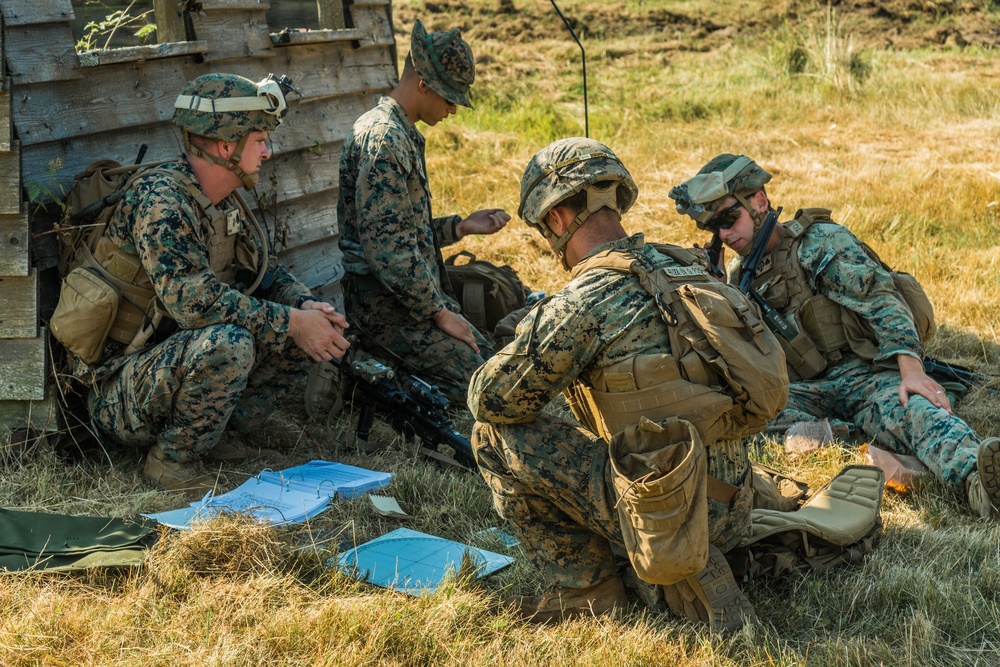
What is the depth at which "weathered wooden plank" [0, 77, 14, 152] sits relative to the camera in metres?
4.41

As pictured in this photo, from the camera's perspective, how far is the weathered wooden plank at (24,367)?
4660 mm

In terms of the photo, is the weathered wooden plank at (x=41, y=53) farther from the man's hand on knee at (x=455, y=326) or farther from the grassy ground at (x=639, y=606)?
the man's hand on knee at (x=455, y=326)

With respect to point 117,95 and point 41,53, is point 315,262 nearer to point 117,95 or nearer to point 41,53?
point 117,95

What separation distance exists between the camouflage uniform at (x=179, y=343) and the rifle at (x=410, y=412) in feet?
1.95

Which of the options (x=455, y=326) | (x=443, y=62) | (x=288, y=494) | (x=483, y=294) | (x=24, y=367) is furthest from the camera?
(x=483, y=294)

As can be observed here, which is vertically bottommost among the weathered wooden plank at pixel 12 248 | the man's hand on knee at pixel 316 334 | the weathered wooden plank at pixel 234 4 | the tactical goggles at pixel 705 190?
the man's hand on knee at pixel 316 334

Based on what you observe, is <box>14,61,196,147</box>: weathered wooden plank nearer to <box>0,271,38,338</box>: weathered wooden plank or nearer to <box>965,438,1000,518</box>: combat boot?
<box>0,271,38,338</box>: weathered wooden plank

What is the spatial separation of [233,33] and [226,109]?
1.57 metres

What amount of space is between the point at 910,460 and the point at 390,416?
267 centimetres

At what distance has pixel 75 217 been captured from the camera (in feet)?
15.3

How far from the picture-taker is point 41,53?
15.4 feet

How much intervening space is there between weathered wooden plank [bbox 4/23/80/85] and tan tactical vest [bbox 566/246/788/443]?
9.86 feet

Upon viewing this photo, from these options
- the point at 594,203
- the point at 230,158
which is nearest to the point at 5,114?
the point at 230,158

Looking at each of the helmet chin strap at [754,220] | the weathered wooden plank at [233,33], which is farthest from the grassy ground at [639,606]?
the weathered wooden plank at [233,33]
